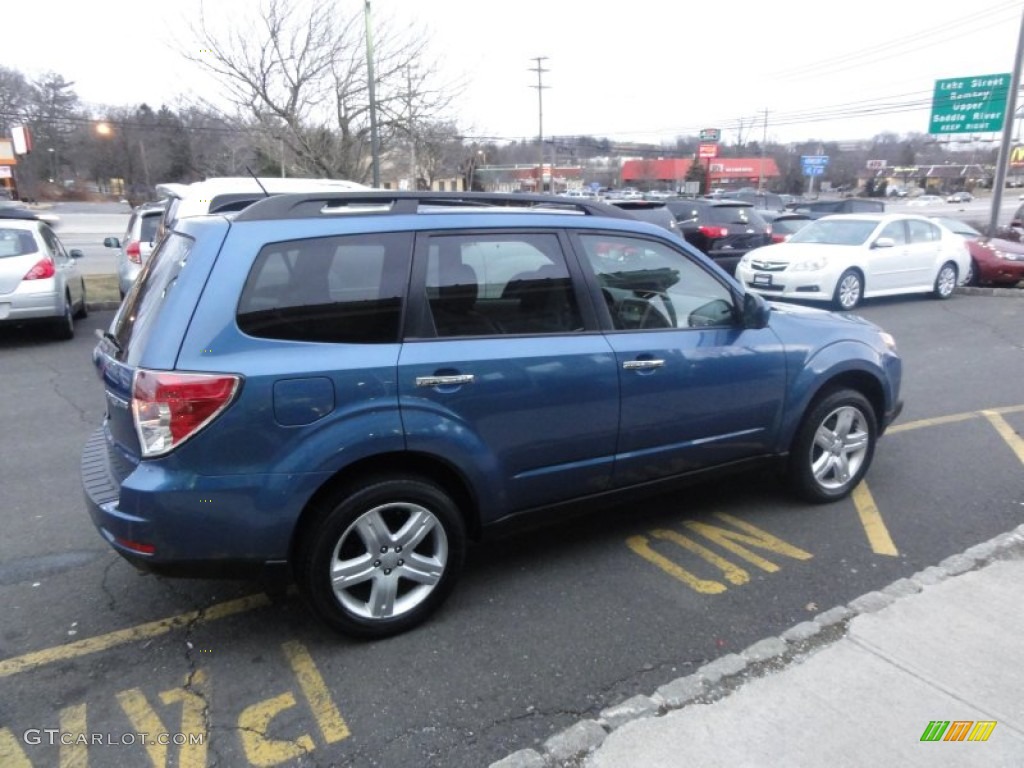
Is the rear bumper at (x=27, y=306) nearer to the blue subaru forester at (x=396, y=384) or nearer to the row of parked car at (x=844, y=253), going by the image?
the blue subaru forester at (x=396, y=384)

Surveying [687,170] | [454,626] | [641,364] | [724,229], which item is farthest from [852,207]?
[687,170]

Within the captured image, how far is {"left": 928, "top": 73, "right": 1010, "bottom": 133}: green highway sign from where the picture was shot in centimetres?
2069

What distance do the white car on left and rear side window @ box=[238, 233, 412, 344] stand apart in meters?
7.61

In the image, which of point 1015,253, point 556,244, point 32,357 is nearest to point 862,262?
point 1015,253

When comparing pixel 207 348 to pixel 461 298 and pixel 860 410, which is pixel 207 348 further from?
pixel 860 410

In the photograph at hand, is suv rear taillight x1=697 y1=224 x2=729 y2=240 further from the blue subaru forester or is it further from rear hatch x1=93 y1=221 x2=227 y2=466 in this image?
rear hatch x1=93 y1=221 x2=227 y2=466

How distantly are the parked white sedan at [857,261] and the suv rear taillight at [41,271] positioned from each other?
9870 millimetres

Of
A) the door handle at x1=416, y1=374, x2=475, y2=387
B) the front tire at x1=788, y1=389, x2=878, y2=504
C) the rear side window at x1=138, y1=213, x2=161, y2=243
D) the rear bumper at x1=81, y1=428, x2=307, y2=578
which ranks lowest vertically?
the front tire at x1=788, y1=389, x2=878, y2=504

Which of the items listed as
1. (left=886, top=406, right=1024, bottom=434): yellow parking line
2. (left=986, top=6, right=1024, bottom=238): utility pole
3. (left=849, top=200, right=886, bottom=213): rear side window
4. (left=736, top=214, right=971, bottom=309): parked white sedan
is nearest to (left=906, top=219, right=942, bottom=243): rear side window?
(left=736, top=214, right=971, bottom=309): parked white sedan

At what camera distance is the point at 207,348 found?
8.67 ft

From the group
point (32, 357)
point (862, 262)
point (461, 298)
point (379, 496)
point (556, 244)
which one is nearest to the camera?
point (379, 496)

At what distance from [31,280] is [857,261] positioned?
1188 centimetres

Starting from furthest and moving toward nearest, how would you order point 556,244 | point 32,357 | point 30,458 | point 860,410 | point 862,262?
point 862,262 → point 32,357 → point 30,458 → point 860,410 → point 556,244

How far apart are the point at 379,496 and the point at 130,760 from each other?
3.87 ft
